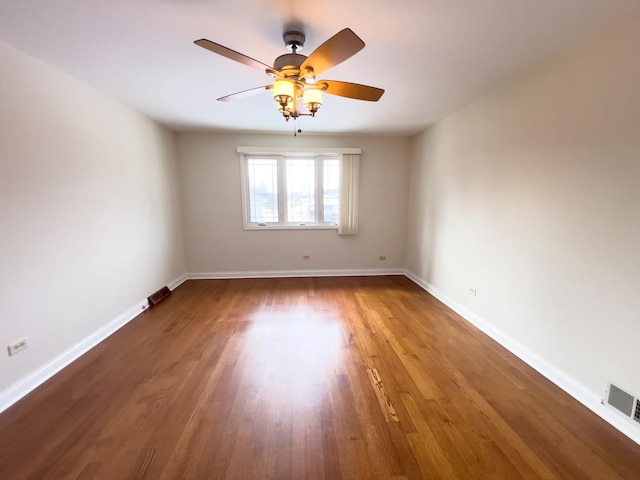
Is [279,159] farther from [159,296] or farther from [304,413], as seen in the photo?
[304,413]

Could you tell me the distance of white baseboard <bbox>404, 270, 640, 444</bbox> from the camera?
1649 millimetres

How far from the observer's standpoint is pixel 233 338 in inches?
107

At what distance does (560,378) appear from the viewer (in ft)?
6.68

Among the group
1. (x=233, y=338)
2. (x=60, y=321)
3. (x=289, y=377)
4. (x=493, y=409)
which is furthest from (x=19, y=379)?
(x=493, y=409)

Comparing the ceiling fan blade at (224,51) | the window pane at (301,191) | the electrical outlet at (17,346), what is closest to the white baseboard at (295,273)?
the window pane at (301,191)

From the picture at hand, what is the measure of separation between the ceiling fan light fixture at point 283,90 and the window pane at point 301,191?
9.60 feet

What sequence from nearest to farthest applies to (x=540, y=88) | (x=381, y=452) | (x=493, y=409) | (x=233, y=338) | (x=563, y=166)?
(x=381, y=452), (x=493, y=409), (x=563, y=166), (x=540, y=88), (x=233, y=338)

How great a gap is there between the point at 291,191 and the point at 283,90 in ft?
9.89

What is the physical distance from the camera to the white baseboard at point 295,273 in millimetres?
4672

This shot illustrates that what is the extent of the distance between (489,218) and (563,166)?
2.79ft

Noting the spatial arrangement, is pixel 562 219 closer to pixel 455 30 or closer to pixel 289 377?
pixel 455 30

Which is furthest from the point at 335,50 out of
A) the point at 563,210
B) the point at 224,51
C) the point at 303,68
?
the point at 563,210

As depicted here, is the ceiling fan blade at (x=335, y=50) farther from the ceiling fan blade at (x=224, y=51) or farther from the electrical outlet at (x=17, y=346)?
the electrical outlet at (x=17, y=346)

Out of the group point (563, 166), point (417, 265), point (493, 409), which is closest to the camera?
point (493, 409)
